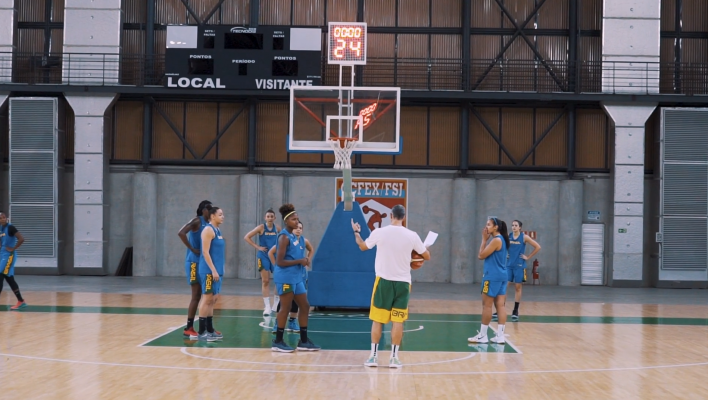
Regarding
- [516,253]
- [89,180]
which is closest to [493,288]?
[516,253]

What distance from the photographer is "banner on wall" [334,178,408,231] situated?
26.2 meters

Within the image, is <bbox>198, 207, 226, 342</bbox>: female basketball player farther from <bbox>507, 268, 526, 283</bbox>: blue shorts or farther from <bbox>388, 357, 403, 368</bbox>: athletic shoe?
<bbox>507, 268, 526, 283</bbox>: blue shorts

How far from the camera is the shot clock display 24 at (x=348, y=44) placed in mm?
17344

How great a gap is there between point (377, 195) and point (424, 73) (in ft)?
14.8

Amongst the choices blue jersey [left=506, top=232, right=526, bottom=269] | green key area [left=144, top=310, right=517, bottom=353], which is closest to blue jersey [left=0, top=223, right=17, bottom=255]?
green key area [left=144, top=310, right=517, bottom=353]

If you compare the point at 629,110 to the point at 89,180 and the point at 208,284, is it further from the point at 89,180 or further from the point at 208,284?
the point at 208,284

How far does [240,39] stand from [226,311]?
1170 centimetres

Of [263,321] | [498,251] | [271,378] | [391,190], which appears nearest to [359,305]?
[263,321]

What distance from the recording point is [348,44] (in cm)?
1748

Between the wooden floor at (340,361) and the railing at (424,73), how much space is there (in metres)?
12.3

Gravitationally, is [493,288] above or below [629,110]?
below

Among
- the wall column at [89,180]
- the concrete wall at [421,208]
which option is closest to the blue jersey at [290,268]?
the concrete wall at [421,208]

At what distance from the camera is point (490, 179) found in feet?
88.0

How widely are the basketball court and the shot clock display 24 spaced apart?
5.55 meters
